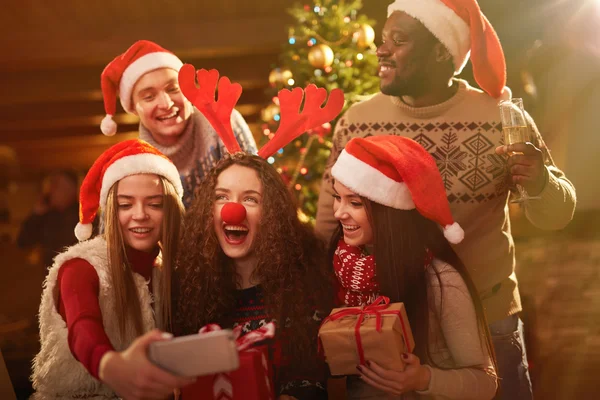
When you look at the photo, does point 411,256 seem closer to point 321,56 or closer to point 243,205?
point 243,205

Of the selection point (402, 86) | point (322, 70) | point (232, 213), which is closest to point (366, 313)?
point (232, 213)

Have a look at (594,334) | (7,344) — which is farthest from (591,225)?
(7,344)

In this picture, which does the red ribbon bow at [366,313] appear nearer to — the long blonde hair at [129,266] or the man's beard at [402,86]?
the long blonde hair at [129,266]

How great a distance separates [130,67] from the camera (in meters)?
2.65

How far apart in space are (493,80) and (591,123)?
16.9 feet

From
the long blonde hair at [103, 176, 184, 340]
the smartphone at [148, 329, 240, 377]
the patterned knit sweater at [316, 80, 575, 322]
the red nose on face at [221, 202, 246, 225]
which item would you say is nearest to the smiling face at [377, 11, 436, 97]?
the patterned knit sweater at [316, 80, 575, 322]

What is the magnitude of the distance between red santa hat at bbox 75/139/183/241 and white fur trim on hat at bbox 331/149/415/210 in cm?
57

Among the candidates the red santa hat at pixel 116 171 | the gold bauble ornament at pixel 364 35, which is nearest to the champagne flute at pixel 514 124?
the red santa hat at pixel 116 171

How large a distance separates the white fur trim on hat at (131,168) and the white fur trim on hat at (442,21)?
1055 mm

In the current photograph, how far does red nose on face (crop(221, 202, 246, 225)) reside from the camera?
186 cm

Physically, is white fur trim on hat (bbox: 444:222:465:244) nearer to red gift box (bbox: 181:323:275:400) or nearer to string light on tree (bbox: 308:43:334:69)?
red gift box (bbox: 181:323:275:400)

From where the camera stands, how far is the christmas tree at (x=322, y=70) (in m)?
4.06

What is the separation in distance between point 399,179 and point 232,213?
0.50m

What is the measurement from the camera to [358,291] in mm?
1931
